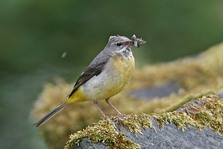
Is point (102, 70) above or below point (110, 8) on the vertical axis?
below

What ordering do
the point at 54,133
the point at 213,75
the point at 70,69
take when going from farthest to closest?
the point at 70,69 < the point at 213,75 < the point at 54,133

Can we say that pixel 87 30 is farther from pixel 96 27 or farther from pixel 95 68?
pixel 95 68

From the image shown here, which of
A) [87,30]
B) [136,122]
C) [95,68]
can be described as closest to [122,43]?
[95,68]

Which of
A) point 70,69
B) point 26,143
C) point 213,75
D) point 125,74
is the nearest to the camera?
point 125,74

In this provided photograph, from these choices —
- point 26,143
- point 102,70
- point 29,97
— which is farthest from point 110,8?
point 102,70

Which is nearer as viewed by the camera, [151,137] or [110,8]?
[151,137]

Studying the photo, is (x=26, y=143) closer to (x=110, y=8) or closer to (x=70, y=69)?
(x=70, y=69)
